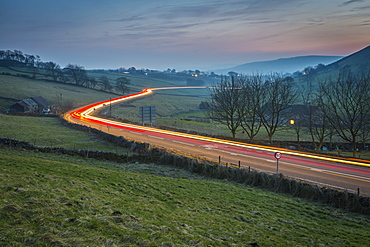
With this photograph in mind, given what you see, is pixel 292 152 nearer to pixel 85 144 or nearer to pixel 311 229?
pixel 311 229

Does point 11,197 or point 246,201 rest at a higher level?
point 11,197

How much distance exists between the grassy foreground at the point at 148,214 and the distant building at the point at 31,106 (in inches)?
2790

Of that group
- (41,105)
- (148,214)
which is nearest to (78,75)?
(41,105)

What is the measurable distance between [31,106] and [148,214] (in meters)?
83.5

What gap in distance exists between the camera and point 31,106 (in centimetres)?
8119

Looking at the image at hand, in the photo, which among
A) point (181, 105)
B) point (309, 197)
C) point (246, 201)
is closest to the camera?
point (246, 201)

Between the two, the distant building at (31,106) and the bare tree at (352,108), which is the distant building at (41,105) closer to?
the distant building at (31,106)

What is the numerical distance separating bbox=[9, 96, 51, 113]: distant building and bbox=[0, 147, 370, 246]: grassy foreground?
232 ft

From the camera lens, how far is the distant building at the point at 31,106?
77188mm

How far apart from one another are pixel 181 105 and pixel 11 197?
112 metres

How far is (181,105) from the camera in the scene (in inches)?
4742

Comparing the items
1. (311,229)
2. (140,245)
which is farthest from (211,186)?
(140,245)

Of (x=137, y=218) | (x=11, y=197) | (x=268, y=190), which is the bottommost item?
(x=268, y=190)

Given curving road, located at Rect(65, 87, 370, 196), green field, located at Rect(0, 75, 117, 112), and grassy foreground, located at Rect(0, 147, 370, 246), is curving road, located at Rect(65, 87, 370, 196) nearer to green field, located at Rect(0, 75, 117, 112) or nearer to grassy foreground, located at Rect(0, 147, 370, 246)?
grassy foreground, located at Rect(0, 147, 370, 246)
